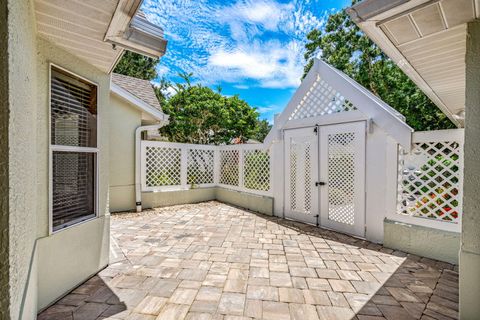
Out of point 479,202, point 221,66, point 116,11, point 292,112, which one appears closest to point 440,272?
point 479,202

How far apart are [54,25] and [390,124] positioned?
667 cm

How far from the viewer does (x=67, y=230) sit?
12.2 feet

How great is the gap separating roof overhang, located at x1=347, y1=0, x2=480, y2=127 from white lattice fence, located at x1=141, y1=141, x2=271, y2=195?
5.73m

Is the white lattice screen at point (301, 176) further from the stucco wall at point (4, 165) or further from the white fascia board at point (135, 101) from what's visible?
the stucco wall at point (4, 165)

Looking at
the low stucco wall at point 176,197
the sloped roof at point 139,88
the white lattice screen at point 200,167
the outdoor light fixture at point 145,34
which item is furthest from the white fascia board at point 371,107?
the sloped roof at point 139,88

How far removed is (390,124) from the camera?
5.83m

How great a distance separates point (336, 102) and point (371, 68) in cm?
1376

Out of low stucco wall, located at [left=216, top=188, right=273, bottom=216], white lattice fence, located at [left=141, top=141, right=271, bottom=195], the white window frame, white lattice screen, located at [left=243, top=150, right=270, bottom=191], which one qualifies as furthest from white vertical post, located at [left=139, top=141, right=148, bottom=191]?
the white window frame

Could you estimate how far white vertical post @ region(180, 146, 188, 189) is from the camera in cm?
1056

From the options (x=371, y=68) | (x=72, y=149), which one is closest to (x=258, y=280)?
(x=72, y=149)

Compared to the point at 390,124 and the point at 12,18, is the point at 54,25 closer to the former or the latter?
the point at 12,18

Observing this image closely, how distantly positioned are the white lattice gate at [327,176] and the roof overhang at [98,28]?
5.49 metres

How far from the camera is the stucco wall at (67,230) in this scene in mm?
3254

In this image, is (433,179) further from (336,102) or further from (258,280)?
(258,280)
